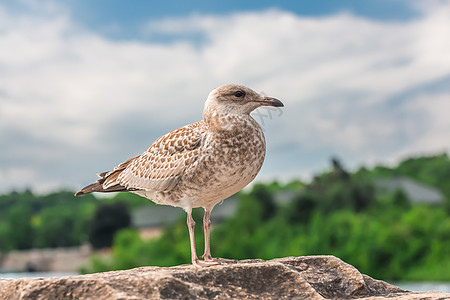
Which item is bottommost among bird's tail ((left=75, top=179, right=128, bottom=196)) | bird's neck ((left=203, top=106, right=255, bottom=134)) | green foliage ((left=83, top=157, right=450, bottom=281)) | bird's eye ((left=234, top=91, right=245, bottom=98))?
green foliage ((left=83, top=157, right=450, bottom=281))

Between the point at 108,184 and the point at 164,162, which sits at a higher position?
the point at 164,162

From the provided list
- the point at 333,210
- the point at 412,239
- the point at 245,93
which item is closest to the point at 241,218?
the point at 333,210

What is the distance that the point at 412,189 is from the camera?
213 ft

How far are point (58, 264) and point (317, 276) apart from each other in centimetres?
5971

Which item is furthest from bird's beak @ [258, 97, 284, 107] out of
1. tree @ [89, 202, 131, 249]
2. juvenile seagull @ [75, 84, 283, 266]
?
tree @ [89, 202, 131, 249]

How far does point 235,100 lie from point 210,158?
74 cm

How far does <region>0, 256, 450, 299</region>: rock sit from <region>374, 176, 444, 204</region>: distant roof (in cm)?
5553

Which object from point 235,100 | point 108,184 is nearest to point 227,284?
point 235,100

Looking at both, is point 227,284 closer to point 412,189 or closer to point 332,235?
point 332,235

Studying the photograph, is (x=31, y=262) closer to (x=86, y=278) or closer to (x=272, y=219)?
(x=272, y=219)

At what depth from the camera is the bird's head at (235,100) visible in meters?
6.37

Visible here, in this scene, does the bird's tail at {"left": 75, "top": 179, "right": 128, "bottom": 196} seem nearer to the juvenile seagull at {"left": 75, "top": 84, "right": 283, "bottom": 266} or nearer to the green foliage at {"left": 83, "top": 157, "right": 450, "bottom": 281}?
the juvenile seagull at {"left": 75, "top": 84, "right": 283, "bottom": 266}

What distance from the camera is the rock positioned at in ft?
16.1

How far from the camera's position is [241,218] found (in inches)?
1961
